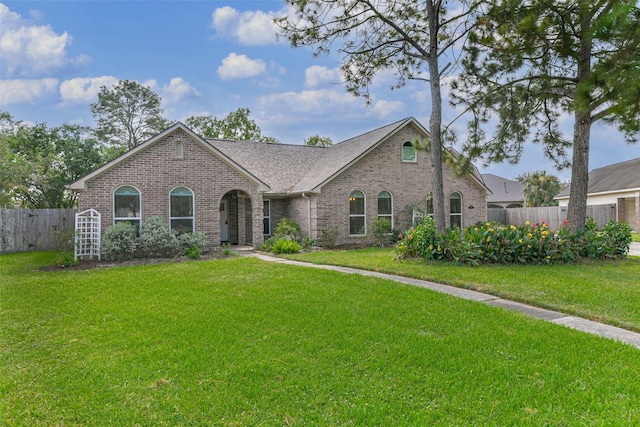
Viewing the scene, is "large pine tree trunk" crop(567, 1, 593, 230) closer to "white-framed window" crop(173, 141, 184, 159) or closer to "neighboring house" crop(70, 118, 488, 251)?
"neighboring house" crop(70, 118, 488, 251)

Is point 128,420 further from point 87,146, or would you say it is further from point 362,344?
point 87,146

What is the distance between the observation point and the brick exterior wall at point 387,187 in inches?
645

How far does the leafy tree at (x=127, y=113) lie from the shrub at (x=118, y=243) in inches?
905

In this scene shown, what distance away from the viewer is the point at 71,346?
4578 millimetres

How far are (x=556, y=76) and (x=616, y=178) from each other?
67.1 ft

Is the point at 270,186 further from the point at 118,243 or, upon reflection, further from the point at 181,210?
the point at 118,243

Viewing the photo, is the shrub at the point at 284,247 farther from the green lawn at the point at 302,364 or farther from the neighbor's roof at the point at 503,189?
the neighbor's roof at the point at 503,189

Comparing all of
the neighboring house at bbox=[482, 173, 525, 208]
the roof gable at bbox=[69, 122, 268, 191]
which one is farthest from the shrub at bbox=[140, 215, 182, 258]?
the neighboring house at bbox=[482, 173, 525, 208]

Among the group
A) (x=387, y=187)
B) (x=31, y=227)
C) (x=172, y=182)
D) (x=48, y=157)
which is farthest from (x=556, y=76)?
(x=48, y=157)

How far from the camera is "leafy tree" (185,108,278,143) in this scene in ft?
119

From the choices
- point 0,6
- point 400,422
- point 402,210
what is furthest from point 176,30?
point 402,210

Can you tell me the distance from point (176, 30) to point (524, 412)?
35.6 ft

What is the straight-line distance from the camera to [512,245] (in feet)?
34.1

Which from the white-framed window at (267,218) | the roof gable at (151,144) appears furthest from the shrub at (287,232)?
→ the white-framed window at (267,218)
